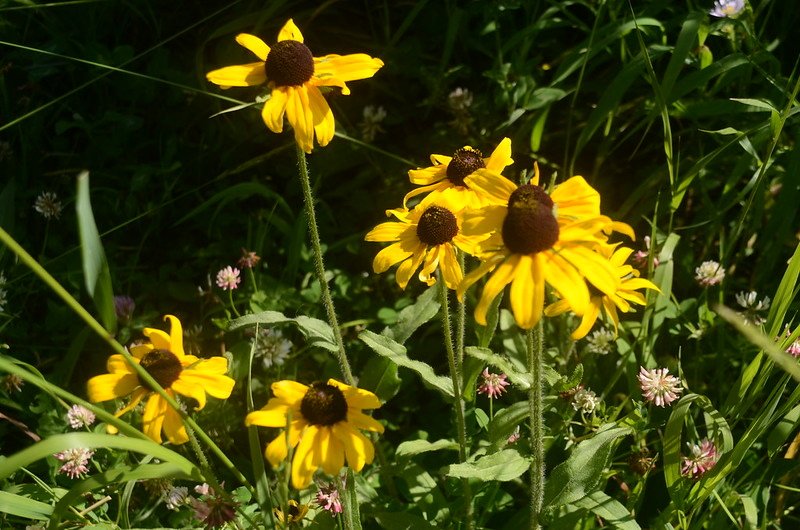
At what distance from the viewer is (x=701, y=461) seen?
187cm

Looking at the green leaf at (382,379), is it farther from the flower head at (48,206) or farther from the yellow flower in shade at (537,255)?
the flower head at (48,206)

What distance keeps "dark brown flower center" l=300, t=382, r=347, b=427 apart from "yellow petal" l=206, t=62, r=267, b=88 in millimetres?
675

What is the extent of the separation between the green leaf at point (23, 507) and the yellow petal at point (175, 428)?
0.30 metres

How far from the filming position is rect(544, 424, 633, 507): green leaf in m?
1.67

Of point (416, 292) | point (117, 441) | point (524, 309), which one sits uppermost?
point (524, 309)

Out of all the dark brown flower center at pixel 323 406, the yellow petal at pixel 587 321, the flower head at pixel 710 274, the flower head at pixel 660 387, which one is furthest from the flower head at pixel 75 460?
the flower head at pixel 710 274

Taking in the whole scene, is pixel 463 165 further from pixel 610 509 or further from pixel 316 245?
pixel 610 509

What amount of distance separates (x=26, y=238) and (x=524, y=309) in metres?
2.39

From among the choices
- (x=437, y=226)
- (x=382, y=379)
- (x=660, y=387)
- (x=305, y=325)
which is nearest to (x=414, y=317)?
(x=382, y=379)

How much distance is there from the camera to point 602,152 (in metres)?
2.72

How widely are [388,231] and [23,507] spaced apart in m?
0.94

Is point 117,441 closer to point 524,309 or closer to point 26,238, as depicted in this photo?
point 524,309

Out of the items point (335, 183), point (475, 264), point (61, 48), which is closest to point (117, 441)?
point (475, 264)

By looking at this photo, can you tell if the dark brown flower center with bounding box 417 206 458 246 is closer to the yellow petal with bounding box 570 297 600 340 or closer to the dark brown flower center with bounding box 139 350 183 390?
the yellow petal with bounding box 570 297 600 340
